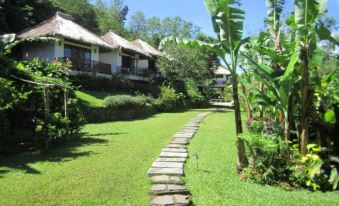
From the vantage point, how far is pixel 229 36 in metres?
7.54

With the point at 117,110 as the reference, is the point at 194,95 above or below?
above

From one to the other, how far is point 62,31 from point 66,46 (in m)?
2.27

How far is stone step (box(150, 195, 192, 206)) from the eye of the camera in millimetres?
5660

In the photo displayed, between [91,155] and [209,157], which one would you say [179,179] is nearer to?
[209,157]

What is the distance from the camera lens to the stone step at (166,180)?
6.83m

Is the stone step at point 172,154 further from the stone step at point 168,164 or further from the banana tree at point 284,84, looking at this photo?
the banana tree at point 284,84

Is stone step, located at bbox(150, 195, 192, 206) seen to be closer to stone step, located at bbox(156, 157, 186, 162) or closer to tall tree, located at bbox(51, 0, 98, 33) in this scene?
stone step, located at bbox(156, 157, 186, 162)

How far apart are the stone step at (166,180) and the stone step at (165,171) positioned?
7.6 inches

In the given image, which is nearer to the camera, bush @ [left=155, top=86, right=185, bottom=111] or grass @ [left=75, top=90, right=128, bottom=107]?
grass @ [left=75, top=90, right=128, bottom=107]

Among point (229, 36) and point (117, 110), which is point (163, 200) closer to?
point (229, 36)

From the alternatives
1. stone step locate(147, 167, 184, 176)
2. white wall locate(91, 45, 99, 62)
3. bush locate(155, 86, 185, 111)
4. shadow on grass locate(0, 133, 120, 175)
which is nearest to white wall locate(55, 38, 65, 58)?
white wall locate(91, 45, 99, 62)

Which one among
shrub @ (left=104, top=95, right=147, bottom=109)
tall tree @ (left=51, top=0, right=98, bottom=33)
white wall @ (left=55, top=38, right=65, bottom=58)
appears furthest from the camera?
tall tree @ (left=51, top=0, right=98, bottom=33)

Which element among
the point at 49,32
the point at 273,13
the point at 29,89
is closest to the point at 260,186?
the point at 273,13

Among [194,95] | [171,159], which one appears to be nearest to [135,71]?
[194,95]
